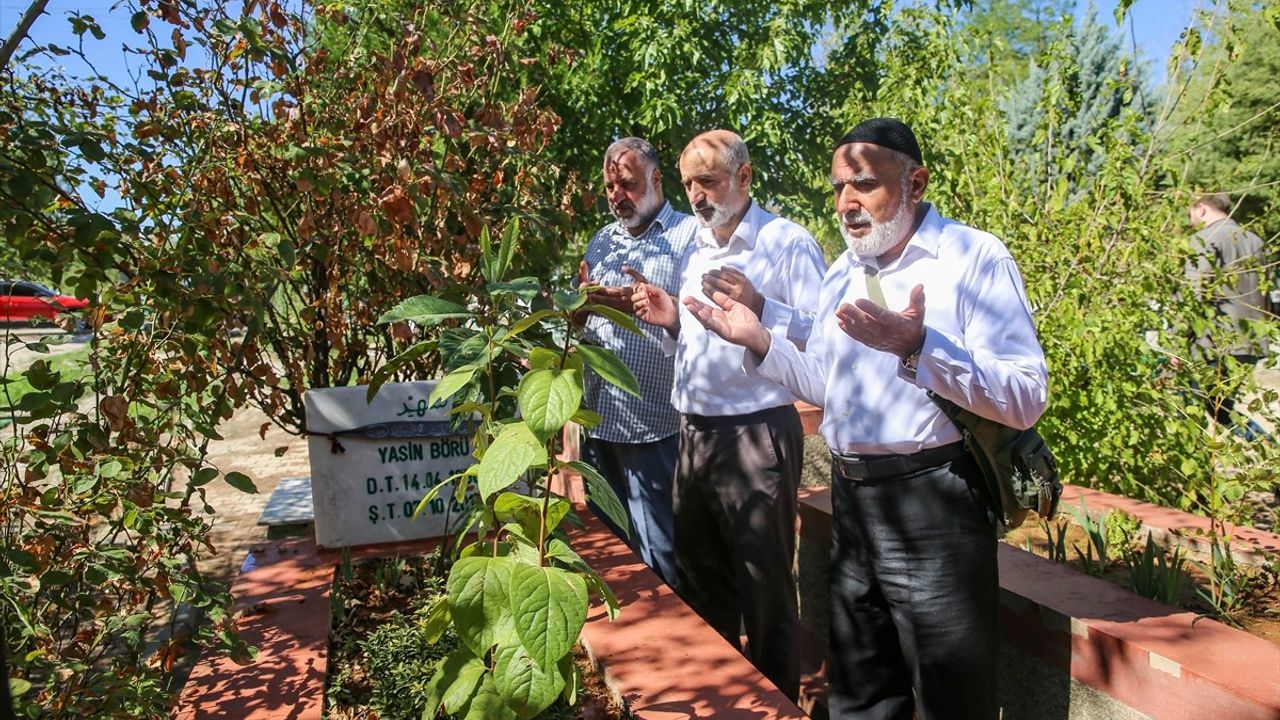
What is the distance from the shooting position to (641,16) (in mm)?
6520

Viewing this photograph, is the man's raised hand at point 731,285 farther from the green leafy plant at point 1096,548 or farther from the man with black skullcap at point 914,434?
the green leafy plant at point 1096,548

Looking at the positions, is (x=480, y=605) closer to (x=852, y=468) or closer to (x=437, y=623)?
(x=437, y=623)

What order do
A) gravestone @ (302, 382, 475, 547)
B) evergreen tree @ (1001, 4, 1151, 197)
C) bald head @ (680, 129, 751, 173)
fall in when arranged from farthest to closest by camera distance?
1. evergreen tree @ (1001, 4, 1151, 197)
2. gravestone @ (302, 382, 475, 547)
3. bald head @ (680, 129, 751, 173)

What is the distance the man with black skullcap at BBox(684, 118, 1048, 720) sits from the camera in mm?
2438

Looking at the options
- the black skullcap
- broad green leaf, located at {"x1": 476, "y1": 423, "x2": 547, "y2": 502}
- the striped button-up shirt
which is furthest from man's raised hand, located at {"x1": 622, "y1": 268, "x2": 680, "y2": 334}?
broad green leaf, located at {"x1": 476, "y1": 423, "x2": 547, "y2": 502}

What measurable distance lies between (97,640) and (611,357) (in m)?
1.82

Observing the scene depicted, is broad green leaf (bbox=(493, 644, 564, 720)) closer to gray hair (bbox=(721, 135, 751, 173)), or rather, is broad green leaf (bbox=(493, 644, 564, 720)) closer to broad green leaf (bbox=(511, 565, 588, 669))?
broad green leaf (bbox=(511, 565, 588, 669))

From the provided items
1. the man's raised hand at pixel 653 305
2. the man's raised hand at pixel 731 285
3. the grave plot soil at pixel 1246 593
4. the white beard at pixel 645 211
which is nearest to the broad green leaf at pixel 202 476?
the man's raised hand at pixel 653 305

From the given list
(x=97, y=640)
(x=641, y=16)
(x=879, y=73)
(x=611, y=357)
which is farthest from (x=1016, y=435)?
(x=879, y=73)

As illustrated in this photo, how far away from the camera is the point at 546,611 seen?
1.69 m

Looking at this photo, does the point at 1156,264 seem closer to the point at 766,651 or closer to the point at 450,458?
the point at 766,651

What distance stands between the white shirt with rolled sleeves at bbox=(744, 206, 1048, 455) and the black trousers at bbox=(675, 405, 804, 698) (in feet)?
1.72

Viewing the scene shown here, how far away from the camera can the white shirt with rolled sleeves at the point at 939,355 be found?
2.32m

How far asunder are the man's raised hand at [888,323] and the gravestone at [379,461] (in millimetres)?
1961
